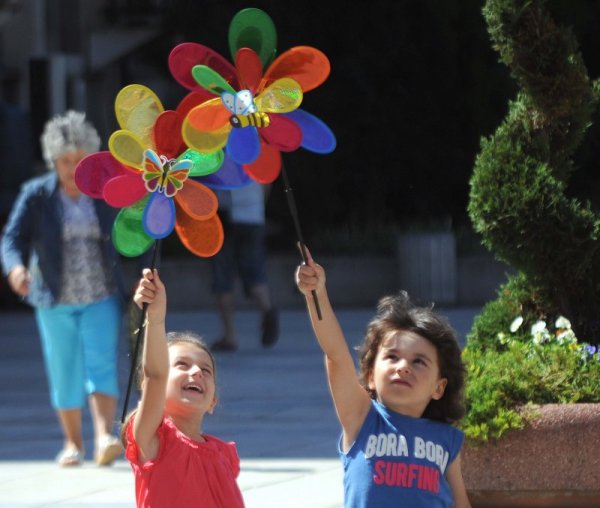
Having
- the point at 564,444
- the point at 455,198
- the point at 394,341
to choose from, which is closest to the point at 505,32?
the point at 564,444

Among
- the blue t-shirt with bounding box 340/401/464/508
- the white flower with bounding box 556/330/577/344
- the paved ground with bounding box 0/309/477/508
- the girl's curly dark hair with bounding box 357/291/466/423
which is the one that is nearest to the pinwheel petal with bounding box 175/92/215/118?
the girl's curly dark hair with bounding box 357/291/466/423

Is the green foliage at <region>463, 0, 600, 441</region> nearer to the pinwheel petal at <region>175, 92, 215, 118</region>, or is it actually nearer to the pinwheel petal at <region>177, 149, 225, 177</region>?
the pinwheel petal at <region>177, 149, 225, 177</region>

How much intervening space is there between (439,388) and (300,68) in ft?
3.07

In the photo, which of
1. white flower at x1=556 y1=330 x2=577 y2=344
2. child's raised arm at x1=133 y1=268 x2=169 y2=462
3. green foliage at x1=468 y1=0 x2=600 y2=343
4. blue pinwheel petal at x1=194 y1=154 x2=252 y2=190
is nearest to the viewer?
child's raised arm at x1=133 y1=268 x2=169 y2=462

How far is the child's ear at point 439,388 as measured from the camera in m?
3.83

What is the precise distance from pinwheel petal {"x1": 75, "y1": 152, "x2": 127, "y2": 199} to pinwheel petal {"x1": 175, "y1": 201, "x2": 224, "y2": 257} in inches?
8.3

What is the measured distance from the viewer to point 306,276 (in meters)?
3.62

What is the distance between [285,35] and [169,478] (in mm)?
13213

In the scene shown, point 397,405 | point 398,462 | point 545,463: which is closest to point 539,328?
point 545,463

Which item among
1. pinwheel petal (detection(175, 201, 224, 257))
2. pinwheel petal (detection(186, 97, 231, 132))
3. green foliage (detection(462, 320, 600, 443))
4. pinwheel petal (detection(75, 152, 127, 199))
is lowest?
green foliage (detection(462, 320, 600, 443))

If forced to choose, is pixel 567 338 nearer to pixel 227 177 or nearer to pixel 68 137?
pixel 227 177

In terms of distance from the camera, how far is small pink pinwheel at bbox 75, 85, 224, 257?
3.80 metres

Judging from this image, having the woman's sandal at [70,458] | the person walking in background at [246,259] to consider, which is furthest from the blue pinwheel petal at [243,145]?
the person walking in background at [246,259]

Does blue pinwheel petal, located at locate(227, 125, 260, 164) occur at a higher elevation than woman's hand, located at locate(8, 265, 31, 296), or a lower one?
higher
